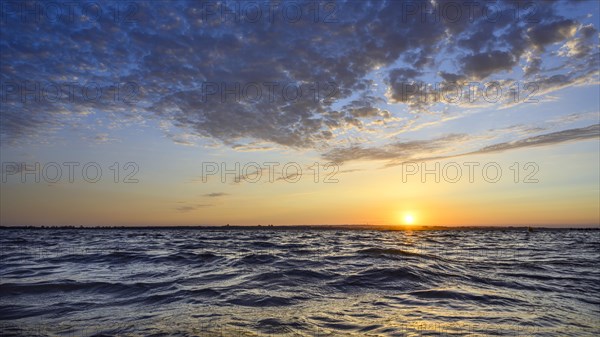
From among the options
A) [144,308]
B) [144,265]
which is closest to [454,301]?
[144,308]

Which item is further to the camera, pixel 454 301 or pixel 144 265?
pixel 144 265

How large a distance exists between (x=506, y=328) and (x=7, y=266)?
71.7 ft

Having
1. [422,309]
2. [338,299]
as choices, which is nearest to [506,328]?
[422,309]

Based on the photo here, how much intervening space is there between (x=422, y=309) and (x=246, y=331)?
4.80 metres

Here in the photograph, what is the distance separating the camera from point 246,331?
7.29m

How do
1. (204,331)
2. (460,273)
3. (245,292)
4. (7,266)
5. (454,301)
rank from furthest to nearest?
(7,266), (460,273), (245,292), (454,301), (204,331)

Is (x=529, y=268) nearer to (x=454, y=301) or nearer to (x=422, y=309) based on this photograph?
(x=454, y=301)

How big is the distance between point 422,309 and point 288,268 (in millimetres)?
8371

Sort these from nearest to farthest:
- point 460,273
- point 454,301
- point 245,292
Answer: point 454,301
point 245,292
point 460,273

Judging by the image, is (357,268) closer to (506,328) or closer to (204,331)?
(506,328)

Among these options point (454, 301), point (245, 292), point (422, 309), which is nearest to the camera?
point (422, 309)

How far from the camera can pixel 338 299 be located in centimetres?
1058

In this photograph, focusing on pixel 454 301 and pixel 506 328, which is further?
pixel 454 301

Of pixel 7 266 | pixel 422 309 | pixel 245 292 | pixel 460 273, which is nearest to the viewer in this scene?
pixel 422 309
